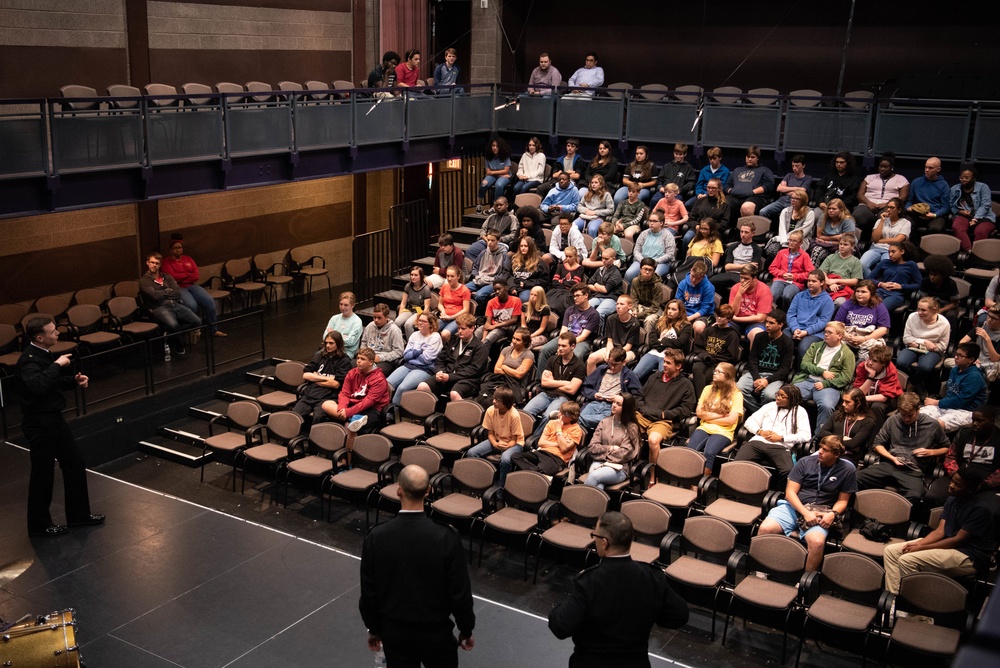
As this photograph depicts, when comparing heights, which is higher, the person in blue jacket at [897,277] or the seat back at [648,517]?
the person in blue jacket at [897,277]

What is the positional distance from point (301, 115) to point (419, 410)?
4919mm

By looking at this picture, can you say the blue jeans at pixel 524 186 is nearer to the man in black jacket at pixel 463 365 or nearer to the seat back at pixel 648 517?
the man in black jacket at pixel 463 365

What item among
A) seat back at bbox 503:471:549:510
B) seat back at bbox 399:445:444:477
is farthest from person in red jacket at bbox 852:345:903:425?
seat back at bbox 399:445:444:477

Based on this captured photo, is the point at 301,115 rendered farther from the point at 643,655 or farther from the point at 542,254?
the point at 643,655

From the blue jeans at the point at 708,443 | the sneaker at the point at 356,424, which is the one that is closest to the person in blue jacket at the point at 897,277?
the blue jeans at the point at 708,443

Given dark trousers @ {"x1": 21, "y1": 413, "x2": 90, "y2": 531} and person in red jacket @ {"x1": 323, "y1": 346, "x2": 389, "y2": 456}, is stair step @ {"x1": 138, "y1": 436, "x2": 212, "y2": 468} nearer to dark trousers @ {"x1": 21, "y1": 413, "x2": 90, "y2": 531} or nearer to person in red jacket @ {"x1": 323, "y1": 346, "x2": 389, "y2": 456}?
person in red jacket @ {"x1": 323, "y1": 346, "x2": 389, "y2": 456}

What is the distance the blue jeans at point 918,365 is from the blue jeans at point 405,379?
17.2 ft

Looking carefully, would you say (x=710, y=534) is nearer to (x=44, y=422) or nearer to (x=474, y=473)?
(x=474, y=473)

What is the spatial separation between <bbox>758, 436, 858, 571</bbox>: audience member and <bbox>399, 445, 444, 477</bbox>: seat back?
125 inches

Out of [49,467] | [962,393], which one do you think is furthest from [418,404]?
[962,393]

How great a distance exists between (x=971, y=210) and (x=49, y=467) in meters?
11.1

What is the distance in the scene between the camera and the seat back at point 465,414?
10477 mm

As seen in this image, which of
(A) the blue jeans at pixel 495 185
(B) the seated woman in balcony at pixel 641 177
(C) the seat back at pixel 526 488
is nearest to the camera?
(C) the seat back at pixel 526 488

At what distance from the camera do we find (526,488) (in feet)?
29.3
